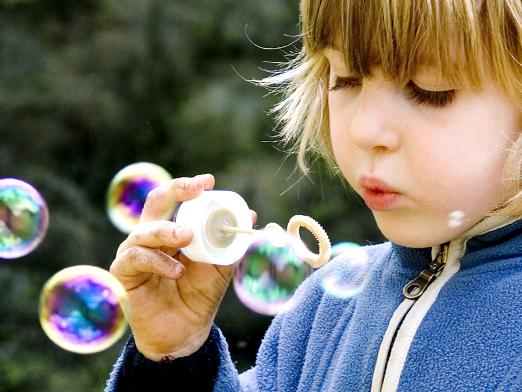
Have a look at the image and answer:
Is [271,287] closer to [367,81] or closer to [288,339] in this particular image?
[288,339]

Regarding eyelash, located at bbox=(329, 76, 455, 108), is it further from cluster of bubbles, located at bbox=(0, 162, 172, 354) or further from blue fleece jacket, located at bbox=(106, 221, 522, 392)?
cluster of bubbles, located at bbox=(0, 162, 172, 354)

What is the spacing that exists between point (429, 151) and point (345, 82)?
0.16 metres

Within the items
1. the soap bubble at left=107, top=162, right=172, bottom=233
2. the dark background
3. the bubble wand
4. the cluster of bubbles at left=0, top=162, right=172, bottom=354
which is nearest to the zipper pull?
the bubble wand

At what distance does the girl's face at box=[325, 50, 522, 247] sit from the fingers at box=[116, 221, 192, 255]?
22 centimetres

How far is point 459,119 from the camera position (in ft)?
3.54

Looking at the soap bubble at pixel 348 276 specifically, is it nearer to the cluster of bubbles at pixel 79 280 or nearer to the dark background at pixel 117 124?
the cluster of bubbles at pixel 79 280

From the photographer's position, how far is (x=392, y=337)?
119cm

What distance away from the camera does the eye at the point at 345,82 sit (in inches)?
45.8

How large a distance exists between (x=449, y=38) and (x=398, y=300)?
0.34 metres

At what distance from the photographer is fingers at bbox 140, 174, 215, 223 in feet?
4.07

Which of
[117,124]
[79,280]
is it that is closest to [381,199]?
[79,280]

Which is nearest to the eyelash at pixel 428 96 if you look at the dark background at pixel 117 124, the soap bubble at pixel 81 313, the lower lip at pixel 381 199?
the lower lip at pixel 381 199

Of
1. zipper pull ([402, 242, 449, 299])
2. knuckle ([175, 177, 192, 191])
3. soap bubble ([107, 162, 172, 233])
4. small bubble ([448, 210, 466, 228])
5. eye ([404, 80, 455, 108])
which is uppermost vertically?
eye ([404, 80, 455, 108])

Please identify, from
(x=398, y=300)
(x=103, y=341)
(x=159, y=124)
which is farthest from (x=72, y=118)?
(x=398, y=300)
